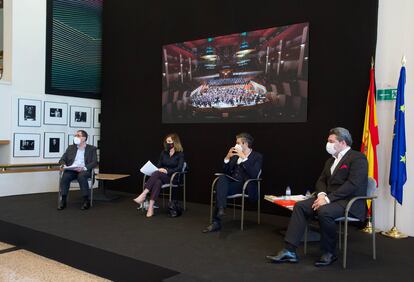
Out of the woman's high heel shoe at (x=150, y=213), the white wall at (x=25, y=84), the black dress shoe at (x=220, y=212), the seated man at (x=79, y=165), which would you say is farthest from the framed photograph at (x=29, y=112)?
the black dress shoe at (x=220, y=212)

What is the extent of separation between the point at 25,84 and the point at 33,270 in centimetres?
399

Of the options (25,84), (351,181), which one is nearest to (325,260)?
(351,181)

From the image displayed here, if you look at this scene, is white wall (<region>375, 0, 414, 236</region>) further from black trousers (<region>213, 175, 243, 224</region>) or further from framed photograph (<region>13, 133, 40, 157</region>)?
framed photograph (<region>13, 133, 40, 157</region>)

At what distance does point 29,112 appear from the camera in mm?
6688

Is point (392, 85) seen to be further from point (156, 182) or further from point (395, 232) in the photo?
point (156, 182)

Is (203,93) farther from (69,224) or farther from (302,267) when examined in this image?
(302,267)

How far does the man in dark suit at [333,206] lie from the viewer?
3148 mm

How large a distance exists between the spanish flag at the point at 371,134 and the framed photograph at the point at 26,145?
534 cm

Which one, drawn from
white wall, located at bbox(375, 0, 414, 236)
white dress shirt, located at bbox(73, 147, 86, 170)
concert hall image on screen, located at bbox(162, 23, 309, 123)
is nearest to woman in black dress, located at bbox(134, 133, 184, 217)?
concert hall image on screen, located at bbox(162, 23, 309, 123)

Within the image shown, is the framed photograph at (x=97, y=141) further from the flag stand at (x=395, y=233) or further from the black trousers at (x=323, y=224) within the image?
the flag stand at (x=395, y=233)

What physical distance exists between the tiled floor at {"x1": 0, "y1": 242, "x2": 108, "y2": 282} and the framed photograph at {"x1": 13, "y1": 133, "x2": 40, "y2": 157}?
2.78 m

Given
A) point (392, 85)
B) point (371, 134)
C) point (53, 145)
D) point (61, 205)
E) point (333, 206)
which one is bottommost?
point (61, 205)

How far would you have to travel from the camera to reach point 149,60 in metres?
6.66

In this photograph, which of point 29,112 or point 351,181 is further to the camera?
point 29,112
